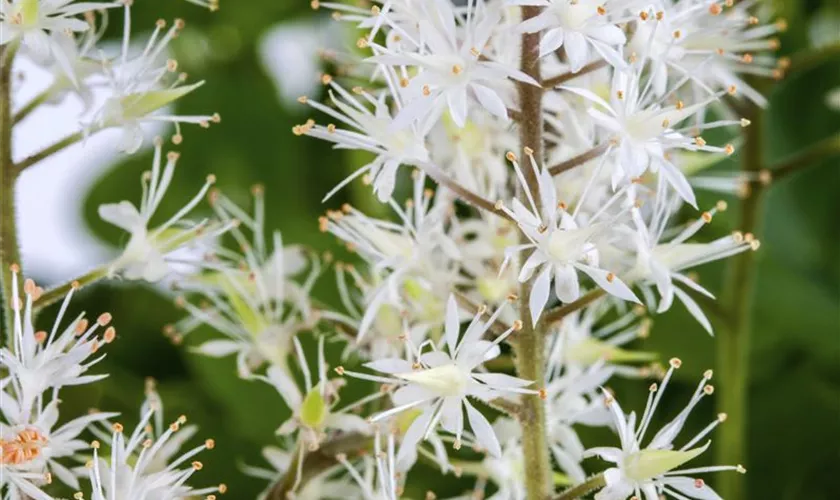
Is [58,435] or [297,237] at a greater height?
[297,237]

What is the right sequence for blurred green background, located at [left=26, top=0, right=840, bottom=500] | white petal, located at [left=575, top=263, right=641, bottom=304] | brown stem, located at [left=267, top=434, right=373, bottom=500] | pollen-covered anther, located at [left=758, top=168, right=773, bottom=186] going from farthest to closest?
blurred green background, located at [left=26, top=0, right=840, bottom=500], pollen-covered anther, located at [left=758, top=168, right=773, bottom=186], brown stem, located at [left=267, top=434, right=373, bottom=500], white petal, located at [left=575, top=263, right=641, bottom=304]

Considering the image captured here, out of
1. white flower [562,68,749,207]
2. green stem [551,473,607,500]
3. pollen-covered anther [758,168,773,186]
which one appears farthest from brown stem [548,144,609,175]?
pollen-covered anther [758,168,773,186]

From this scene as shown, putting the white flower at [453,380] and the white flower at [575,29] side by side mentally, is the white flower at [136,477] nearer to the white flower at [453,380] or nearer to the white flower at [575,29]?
the white flower at [453,380]

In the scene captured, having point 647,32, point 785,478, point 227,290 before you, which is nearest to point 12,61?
point 227,290

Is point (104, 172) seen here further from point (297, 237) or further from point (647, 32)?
point (647, 32)

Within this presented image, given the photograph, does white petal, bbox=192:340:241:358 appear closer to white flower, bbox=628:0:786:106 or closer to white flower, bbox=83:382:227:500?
white flower, bbox=83:382:227:500

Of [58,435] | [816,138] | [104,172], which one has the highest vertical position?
[816,138]

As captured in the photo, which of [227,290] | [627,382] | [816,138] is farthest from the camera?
[816,138]

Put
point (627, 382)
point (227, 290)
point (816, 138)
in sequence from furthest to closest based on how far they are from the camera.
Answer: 1. point (816, 138)
2. point (627, 382)
3. point (227, 290)
